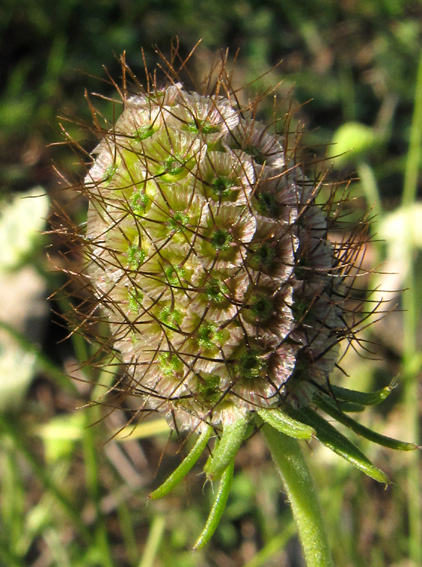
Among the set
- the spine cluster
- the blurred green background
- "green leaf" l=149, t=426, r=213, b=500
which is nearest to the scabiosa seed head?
the spine cluster

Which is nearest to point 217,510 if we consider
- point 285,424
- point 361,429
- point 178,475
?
point 178,475

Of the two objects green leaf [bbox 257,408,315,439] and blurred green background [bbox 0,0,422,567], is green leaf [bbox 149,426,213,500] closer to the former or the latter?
green leaf [bbox 257,408,315,439]

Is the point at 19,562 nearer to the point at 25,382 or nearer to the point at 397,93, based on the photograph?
the point at 25,382

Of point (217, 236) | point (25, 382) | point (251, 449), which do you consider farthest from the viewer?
point (251, 449)

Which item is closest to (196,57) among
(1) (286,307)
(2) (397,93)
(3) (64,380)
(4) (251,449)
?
(2) (397,93)

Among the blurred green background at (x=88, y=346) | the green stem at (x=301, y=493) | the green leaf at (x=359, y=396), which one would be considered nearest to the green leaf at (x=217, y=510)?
the green stem at (x=301, y=493)

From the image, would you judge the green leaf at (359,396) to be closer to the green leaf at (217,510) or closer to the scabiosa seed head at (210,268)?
the scabiosa seed head at (210,268)

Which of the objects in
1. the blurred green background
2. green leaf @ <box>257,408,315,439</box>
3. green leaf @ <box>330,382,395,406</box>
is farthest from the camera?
the blurred green background

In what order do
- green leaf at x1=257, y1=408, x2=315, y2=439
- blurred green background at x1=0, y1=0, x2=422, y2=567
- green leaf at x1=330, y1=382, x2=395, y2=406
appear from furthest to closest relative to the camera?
blurred green background at x1=0, y1=0, x2=422, y2=567 < green leaf at x1=330, y1=382, x2=395, y2=406 < green leaf at x1=257, y1=408, x2=315, y2=439
